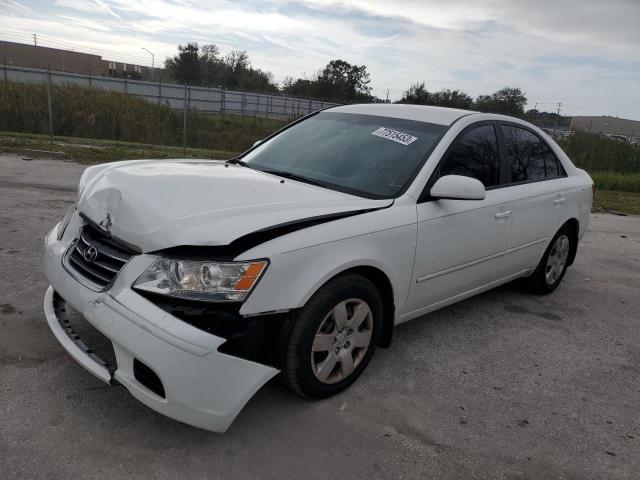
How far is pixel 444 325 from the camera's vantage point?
4164 millimetres

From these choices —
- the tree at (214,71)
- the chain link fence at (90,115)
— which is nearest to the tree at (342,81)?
the tree at (214,71)

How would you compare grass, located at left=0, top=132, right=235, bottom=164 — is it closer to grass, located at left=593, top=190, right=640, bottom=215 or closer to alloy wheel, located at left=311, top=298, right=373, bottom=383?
grass, located at left=593, top=190, right=640, bottom=215

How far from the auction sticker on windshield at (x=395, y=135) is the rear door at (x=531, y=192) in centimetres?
99

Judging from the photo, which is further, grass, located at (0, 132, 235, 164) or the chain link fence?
the chain link fence

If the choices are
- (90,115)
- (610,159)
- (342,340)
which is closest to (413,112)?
(342,340)

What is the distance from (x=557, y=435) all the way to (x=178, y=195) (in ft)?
7.81

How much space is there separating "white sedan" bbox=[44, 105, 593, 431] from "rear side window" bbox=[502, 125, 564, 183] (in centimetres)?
3

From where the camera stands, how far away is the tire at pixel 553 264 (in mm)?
4848

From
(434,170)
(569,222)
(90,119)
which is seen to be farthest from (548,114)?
(434,170)

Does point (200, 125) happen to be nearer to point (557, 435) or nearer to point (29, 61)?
point (557, 435)

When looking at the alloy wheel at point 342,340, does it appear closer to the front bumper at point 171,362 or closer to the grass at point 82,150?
the front bumper at point 171,362

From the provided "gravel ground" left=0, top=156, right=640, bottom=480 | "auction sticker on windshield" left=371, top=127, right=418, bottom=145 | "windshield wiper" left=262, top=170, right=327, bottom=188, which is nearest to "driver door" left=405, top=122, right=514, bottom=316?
"auction sticker on windshield" left=371, top=127, right=418, bottom=145

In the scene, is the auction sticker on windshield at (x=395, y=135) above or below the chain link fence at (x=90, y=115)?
above

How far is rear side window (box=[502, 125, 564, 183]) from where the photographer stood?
13.9ft
